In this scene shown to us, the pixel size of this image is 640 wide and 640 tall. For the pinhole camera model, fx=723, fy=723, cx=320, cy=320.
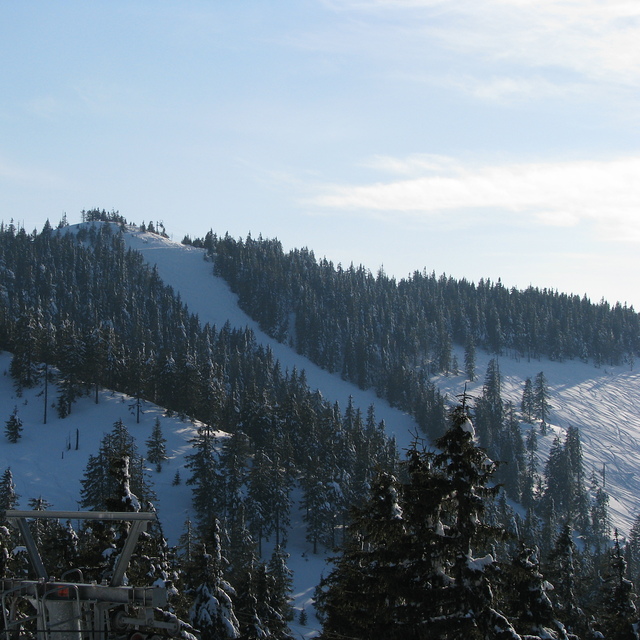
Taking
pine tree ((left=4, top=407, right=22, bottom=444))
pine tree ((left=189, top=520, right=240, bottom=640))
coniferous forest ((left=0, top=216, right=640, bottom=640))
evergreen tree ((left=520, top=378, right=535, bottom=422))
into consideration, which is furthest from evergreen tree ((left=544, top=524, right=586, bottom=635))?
evergreen tree ((left=520, top=378, right=535, bottom=422))

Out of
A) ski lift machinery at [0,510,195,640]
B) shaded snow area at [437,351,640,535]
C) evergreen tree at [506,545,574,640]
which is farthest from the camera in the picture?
shaded snow area at [437,351,640,535]

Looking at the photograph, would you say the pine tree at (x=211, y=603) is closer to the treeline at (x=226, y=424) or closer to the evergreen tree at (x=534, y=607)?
the evergreen tree at (x=534, y=607)

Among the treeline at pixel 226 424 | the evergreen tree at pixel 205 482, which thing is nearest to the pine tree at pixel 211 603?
Result: the treeline at pixel 226 424

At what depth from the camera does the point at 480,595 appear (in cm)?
1297

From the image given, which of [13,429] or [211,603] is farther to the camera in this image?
[13,429]

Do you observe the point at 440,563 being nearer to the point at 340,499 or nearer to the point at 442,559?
the point at 442,559

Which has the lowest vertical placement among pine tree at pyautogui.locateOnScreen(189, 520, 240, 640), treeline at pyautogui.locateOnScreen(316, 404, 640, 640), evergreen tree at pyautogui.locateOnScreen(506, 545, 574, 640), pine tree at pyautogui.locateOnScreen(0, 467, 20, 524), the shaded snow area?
the shaded snow area

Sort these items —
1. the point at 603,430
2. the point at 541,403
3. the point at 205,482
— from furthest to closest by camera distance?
the point at 603,430
the point at 541,403
the point at 205,482

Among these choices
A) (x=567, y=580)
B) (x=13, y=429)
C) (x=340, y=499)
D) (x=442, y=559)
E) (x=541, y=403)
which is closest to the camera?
(x=442, y=559)

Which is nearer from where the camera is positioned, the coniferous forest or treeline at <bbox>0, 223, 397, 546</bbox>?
the coniferous forest

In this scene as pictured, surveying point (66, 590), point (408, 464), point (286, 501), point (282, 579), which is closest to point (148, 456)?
point (286, 501)

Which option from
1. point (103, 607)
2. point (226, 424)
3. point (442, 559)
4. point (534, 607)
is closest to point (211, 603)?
point (534, 607)

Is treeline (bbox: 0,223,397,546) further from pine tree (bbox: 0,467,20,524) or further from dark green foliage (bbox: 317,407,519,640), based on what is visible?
dark green foliage (bbox: 317,407,519,640)

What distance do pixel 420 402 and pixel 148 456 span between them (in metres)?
78.1
